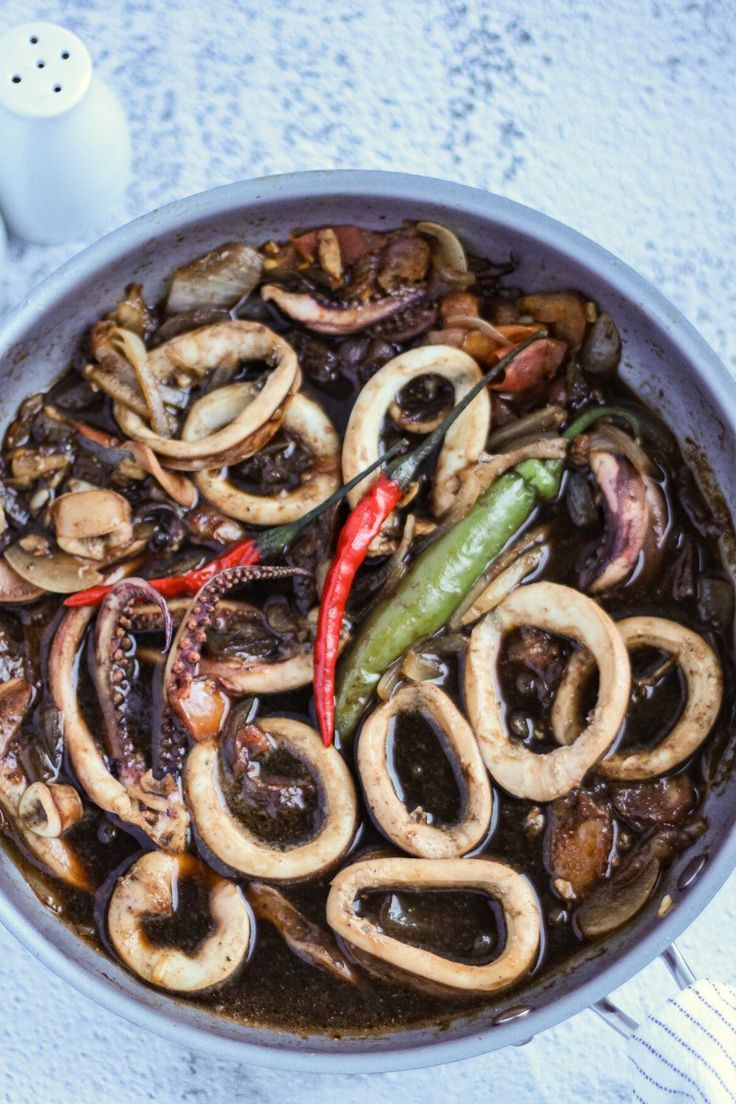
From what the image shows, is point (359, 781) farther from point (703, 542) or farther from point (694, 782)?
point (703, 542)

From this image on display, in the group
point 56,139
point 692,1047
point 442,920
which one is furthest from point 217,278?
point 692,1047

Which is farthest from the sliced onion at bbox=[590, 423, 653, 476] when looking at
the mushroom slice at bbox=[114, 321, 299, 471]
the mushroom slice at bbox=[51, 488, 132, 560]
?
the mushroom slice at bbox=[51, 488, 132, 560]

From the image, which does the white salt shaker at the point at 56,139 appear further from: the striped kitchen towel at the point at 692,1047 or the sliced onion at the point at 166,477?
the striped kitchen towel at the point at 692,1047

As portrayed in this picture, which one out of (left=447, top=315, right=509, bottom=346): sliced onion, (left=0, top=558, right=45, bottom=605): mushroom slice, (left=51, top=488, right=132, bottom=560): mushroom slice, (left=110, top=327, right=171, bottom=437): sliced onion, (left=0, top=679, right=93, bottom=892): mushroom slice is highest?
(left=447, top=315, right=509, bottom=346): sliced onion

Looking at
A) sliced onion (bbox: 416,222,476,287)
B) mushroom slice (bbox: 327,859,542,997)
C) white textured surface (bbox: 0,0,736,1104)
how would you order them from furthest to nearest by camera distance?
white textured surface (bbox: 0,0,736,1104) → sliced onion (bbox: 416,222,476,287) → mushroom slice (bbox: 327,859,542,997)

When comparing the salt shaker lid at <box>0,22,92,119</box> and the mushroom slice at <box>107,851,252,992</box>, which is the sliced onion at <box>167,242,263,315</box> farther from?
the mushroom slice at <box>107,851,252,992</box>

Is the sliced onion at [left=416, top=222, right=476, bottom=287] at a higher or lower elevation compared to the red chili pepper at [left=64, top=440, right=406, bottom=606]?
higher

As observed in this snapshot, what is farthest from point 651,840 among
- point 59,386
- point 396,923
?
point 59,386

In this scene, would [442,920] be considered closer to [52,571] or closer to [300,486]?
[300,486]

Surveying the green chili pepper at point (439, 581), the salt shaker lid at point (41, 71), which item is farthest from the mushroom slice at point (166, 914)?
the salt shaker lid at point (41, 71)
